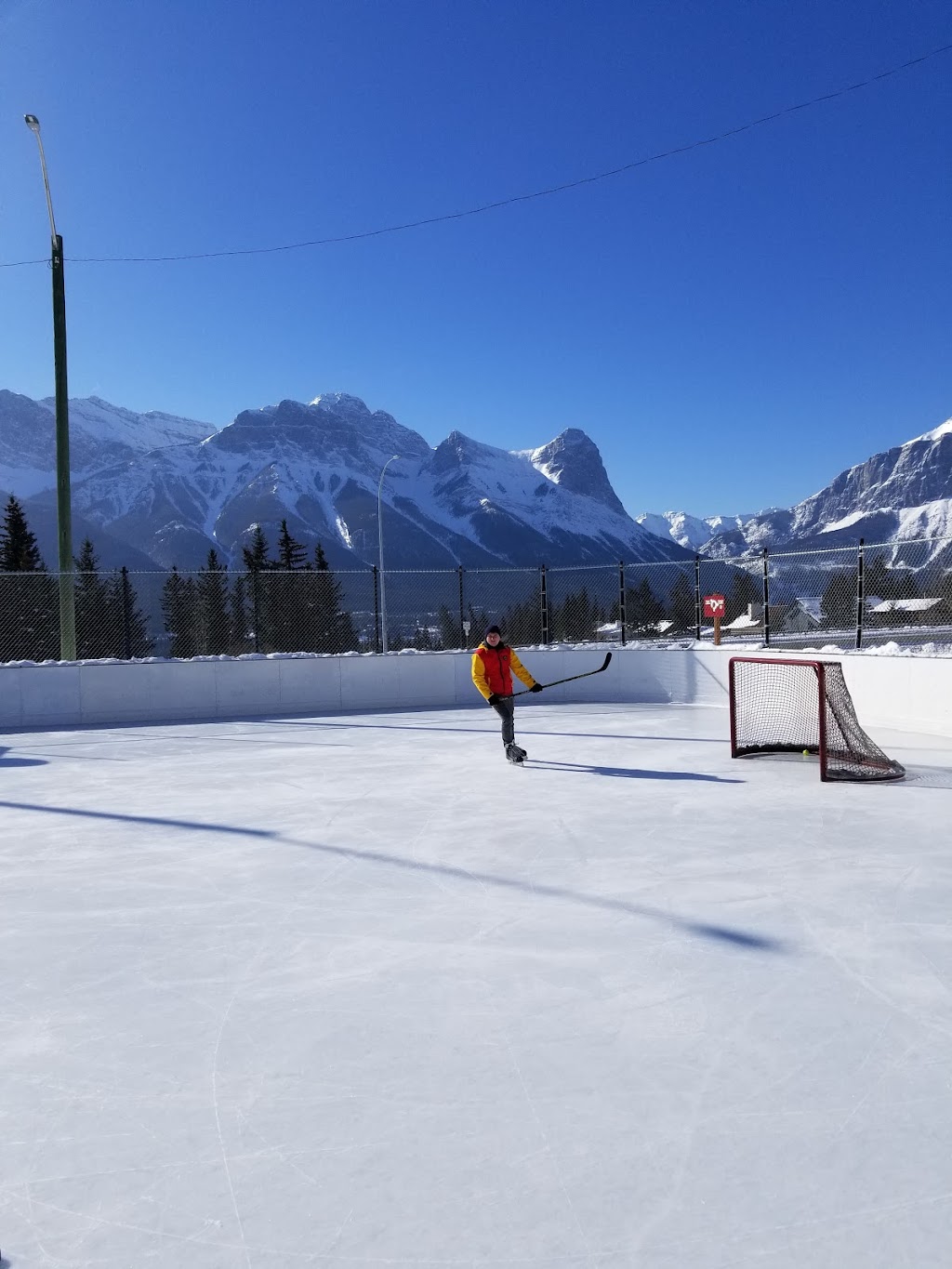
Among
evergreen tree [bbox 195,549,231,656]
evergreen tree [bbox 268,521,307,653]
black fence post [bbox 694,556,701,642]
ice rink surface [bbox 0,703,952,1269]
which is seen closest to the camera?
ice rink surface [bbox 0,703,952,1269]

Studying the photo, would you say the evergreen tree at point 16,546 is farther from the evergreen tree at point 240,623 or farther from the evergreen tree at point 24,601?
the evergreen tree at point 240,623

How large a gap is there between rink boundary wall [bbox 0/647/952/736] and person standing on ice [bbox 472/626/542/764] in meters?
5.39

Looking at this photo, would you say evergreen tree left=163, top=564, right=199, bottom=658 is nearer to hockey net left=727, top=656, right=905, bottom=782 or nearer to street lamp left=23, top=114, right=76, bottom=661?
street lamp left=23, top=114, right=76, bottom=661

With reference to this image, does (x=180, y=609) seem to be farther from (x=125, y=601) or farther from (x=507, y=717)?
(x=507, y=717)

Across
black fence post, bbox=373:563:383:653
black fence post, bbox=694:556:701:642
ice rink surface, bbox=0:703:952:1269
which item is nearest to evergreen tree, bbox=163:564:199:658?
black fence post, bbox=373:563:383:653

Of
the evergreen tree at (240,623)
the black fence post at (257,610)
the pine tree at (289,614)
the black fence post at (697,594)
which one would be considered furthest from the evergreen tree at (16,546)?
the black fence post at (697,594)

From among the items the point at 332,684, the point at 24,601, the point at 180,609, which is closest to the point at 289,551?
the point at 180,609

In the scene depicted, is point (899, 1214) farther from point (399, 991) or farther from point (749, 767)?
point (749, 767)

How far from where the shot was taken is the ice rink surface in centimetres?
219

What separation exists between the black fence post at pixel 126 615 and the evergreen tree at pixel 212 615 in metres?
2.82

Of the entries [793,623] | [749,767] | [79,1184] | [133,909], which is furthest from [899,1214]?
[793,623]

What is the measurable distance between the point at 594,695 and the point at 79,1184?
45.7 feet

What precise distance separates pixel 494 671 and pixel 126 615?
8297 millimetres

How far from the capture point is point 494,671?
966cm
